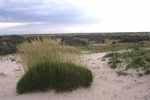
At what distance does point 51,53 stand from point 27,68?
1111 mm

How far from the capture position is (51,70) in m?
11.3

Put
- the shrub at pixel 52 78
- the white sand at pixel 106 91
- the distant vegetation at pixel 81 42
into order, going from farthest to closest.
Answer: the distant vegetation at pixel 81 42 → the shrub at pixel 52 78 → the white sand at pixel 106 91

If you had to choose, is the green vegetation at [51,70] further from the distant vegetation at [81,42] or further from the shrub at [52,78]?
the distant vegetation at [81,42]

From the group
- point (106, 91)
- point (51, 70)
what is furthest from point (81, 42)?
point (106, 91)

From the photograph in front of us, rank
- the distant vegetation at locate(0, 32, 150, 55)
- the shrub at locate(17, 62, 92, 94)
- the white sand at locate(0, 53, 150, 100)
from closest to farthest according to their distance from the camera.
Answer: the white sand at locate(0, 53, 150, 100) < the shrub at locate(17, 62, 92, 94) < the distant vegetation at locate(0, 32, 150, 55)

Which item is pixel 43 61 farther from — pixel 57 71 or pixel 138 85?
pixel 138 85

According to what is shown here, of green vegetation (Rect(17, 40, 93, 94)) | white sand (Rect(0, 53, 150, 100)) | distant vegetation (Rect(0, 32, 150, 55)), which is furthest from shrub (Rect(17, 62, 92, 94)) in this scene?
distant vegetation (Rect(0, 32, 150, 55))

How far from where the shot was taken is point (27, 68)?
40.5ft

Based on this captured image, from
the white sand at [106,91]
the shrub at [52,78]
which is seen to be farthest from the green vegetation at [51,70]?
the white sand at [106,91]

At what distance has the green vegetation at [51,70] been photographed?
11.2 meters

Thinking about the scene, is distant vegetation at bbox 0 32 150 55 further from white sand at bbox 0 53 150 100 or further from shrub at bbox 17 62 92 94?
white sand at bbox 0 53 150 100

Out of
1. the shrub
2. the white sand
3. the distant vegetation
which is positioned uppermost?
the shrub

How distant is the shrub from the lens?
1122 centimetres

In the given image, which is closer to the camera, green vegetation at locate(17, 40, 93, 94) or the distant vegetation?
green vegetation at locate(17, 40, 93, 94)
